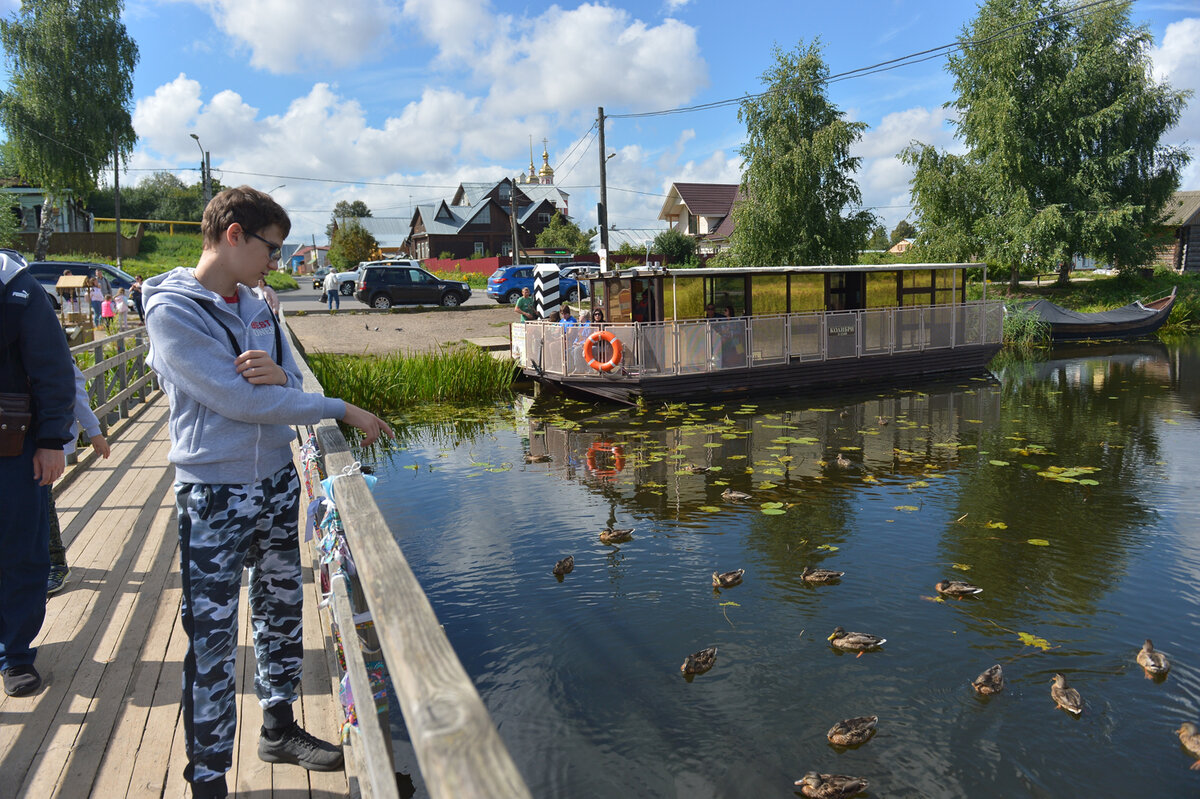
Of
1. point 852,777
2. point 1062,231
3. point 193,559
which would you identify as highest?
point 1062,231

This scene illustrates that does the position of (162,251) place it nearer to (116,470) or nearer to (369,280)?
(369,280)

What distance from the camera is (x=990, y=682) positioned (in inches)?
211

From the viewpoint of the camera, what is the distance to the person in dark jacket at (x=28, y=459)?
3689mm

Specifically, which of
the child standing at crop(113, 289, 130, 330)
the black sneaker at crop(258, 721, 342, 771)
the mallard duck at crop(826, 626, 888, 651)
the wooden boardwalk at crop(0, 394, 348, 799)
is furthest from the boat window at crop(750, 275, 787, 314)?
the child standing at crop(113, 289, 130, 330)

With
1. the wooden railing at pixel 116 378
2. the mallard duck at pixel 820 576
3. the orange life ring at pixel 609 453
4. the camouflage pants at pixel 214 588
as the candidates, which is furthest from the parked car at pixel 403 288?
the camouflage pants at pixel 214 588

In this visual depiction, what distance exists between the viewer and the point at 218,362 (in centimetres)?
267

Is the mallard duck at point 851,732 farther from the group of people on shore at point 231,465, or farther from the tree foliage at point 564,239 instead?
the tree foliage at point 564,239

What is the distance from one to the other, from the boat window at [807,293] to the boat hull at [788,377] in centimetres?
138

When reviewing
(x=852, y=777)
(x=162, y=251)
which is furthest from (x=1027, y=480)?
(x=162, y=251)

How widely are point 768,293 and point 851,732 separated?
14.6 m

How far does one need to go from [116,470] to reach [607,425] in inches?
331

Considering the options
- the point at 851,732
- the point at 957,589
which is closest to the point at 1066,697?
the point at 851,732

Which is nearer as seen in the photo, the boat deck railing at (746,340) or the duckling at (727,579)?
the duckling at (727,579)

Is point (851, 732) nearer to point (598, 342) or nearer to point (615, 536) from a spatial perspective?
point (615, 536)
